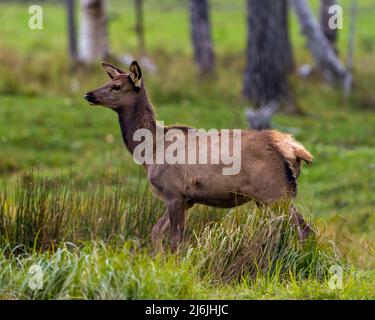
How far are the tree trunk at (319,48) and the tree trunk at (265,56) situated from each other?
2.11 meters

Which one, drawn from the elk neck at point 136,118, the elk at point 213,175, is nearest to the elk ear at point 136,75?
the elk at point 213,175

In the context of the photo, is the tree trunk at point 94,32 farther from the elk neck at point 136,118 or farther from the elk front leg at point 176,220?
the elk front leg at point 176,220

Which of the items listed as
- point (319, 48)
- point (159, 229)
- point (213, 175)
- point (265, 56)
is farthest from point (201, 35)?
point (213, 175)

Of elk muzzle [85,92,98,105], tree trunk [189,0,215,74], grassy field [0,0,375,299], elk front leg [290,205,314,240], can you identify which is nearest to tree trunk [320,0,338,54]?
grassy field [0,0,375,299]

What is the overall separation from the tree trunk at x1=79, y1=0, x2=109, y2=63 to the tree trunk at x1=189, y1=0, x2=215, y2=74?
2162mm

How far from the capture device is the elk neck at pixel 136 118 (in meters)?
10.3

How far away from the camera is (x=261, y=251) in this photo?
905 cm

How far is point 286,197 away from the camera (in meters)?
9.36

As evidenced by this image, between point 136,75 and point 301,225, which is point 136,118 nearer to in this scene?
point 136,75

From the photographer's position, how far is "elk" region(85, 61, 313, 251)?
9.55m

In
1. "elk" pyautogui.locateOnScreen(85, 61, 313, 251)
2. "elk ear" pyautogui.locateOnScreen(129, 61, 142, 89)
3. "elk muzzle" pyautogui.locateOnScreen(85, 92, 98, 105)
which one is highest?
"elk ear" pyautogui.locateOnScreen(129, 61, 142, 89)

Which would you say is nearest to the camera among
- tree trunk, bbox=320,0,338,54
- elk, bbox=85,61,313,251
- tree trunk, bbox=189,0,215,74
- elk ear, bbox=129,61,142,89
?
elk, bbox=85,61,313,251

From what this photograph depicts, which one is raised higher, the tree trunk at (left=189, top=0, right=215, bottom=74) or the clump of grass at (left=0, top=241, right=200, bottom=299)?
the tree trunk at (left=189, top=0, right=215, bottom=74)

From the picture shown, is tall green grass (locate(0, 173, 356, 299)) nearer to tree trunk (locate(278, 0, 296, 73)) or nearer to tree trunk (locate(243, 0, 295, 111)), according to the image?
tree trunk (locate(243, 0, 295, 111))
